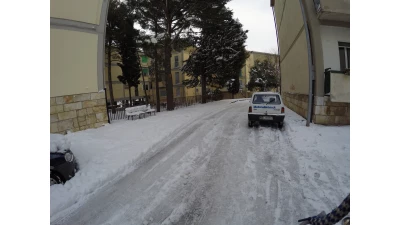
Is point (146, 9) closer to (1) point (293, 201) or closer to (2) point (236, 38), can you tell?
(2) point (236, 38)

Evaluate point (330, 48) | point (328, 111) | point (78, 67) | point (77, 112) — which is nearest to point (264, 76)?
point (330, 48)

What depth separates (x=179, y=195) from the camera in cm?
350

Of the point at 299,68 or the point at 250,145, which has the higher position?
the point at 299,68

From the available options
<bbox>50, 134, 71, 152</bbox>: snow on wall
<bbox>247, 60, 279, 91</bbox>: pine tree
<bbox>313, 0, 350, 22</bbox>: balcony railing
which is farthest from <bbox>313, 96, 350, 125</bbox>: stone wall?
<bbox>247, 60, 279, 91</bbox>: pine tree

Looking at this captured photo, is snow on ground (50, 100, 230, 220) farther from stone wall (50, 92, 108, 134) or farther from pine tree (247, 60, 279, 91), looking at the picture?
pine tree (247, 60, 279, 91)

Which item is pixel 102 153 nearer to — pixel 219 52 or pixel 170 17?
pixel 170 17

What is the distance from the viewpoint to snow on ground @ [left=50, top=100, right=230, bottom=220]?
138 inches

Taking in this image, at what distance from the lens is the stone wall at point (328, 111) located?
8.06 m

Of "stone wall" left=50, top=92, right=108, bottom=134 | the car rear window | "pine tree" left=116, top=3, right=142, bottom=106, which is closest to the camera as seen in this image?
"stone wall" left=50, top=92, right=108, bottom=134

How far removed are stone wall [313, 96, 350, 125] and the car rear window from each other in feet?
5.34

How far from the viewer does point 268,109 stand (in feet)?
26.7

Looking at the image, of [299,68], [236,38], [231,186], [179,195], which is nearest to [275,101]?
[299,68]
